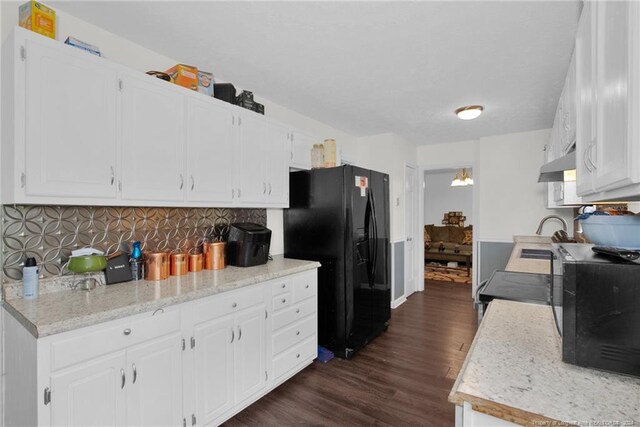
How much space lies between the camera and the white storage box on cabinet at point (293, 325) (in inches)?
89.0

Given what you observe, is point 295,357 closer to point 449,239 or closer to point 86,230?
point 86,230

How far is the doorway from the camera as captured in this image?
6340 millimetres

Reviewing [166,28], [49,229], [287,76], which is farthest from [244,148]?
[49,229]

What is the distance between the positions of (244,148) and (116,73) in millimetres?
956

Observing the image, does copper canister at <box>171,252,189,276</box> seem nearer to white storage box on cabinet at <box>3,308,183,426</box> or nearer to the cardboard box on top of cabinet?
white storage box on cabinet at <box>3,308,183,426</box>

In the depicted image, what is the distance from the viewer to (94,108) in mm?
1608

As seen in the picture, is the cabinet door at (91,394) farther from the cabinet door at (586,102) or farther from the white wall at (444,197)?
the white wall at (444,197)

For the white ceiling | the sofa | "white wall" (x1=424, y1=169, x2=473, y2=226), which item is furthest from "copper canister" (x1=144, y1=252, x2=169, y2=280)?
"white wall" (x1=424, y1=169, x2=473, y2=226)

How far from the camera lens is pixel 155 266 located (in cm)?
193

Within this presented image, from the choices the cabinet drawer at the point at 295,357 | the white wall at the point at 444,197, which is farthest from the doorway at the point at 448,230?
the cabinet drawer at the point at 295,357

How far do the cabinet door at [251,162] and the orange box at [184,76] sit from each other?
0.42 meters

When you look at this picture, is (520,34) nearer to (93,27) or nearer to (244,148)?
(244,148)

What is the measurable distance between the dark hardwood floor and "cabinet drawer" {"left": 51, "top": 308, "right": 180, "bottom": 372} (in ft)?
2.94

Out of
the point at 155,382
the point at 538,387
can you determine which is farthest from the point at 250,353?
the point at 538,387
